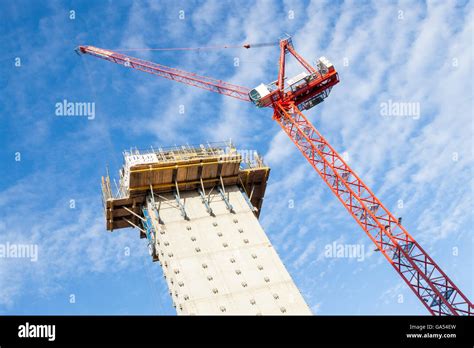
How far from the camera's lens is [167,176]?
70.9 m

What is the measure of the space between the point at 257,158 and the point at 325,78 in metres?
24.7

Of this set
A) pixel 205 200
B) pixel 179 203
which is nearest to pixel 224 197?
pixel 205 200

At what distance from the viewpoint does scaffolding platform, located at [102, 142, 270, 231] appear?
69.8 m

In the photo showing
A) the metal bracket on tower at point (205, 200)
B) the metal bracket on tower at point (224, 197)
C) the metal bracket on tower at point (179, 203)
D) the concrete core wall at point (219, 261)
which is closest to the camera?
the concrete core wall at point (219, 261)

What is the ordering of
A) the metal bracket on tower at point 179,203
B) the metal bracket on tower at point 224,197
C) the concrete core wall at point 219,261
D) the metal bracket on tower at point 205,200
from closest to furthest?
the concrete core wall at point 219,261, the metal bracket on tower at point 179,203, the metal bracket on tower at point 205,200, the metal bracket on tower at point 224,197

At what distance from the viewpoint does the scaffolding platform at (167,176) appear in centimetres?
6981

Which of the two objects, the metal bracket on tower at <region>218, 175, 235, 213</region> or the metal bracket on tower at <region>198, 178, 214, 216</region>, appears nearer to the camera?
the metal bracket on tower at <region>198, 178, 214, 216</region>

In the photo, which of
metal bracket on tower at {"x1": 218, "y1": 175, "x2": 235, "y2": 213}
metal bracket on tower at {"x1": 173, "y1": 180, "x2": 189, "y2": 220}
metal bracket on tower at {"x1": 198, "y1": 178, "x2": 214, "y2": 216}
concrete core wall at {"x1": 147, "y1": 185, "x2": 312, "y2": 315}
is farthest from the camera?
metal bracket on tower at {"x1": 218, "y1": 175, "x2": 235, "y2": 213}

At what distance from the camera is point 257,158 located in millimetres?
A: 77250

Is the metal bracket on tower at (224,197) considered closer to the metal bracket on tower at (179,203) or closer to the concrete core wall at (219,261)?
the concrete core wall at (219,261)

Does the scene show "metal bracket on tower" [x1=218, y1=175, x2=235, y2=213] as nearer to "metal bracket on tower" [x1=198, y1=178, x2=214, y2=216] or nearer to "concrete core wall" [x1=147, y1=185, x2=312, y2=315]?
"concrete core wall" [x1=147, y1=185, x2=312, y2=315]
